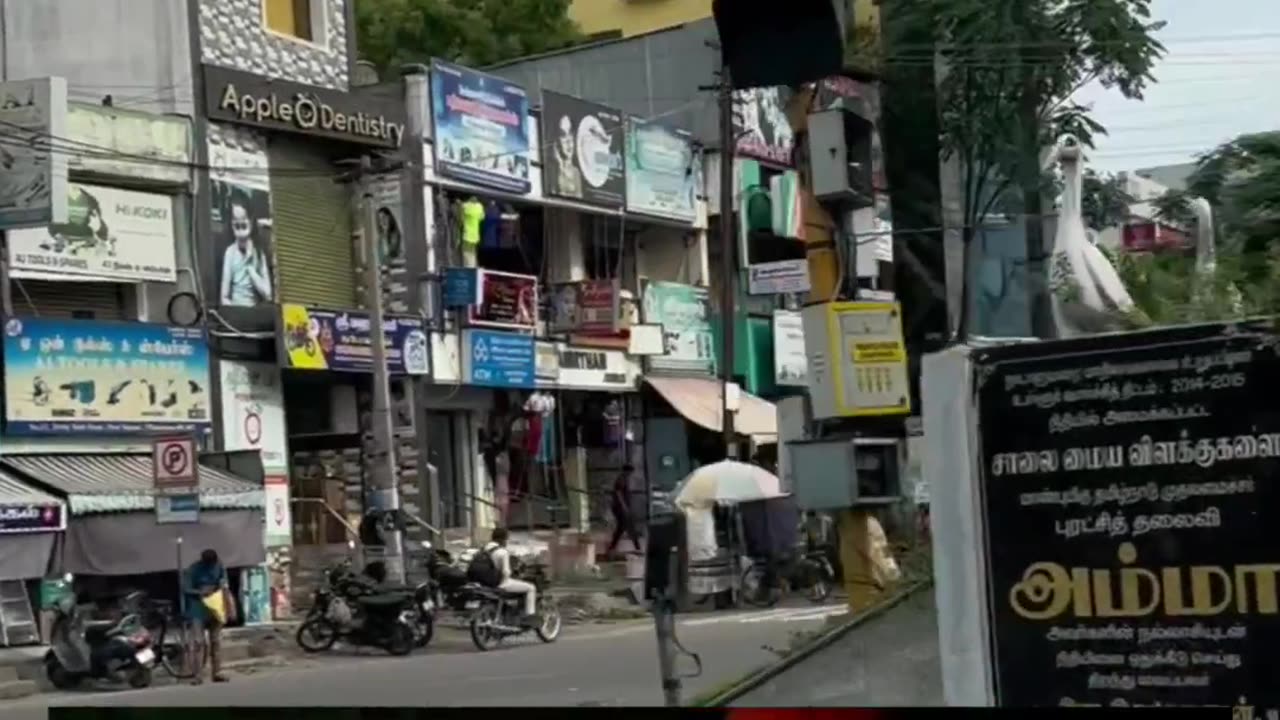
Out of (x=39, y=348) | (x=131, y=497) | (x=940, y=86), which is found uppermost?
(x=940, y=86)

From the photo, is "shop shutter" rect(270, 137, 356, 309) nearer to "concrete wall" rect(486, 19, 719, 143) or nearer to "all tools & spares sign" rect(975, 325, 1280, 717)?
"concrete wall" rect(486, 19, 719, 143)

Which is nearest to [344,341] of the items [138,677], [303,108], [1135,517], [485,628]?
[303,108]

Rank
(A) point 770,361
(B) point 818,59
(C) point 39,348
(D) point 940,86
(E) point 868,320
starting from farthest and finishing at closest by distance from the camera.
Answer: (A) point 770,361 < (D) point 940,86 < (C) point 39,348 < (E) point 868,320 < (B) point 818,59

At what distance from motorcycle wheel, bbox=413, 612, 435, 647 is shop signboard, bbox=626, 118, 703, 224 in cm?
1280

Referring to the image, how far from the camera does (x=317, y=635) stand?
23.1 metres

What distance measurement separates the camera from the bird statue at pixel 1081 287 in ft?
35.9

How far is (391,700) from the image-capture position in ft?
57.3

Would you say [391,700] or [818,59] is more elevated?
[818,59]

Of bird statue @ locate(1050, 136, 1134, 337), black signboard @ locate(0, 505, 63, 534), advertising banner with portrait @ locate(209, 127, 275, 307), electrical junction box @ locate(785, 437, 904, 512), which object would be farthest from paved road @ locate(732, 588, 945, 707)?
advertising banner with portrait @ locate(209, 127, 275, 307)

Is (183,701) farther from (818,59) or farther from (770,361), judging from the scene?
(770,361)

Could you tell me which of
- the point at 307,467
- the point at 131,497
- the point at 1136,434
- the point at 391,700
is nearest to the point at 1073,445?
the point at 1136,434

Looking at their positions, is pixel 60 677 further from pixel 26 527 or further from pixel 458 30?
pixel 458 30

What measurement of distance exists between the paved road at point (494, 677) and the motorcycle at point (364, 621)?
0.25 metres

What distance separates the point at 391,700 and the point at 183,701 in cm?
197
